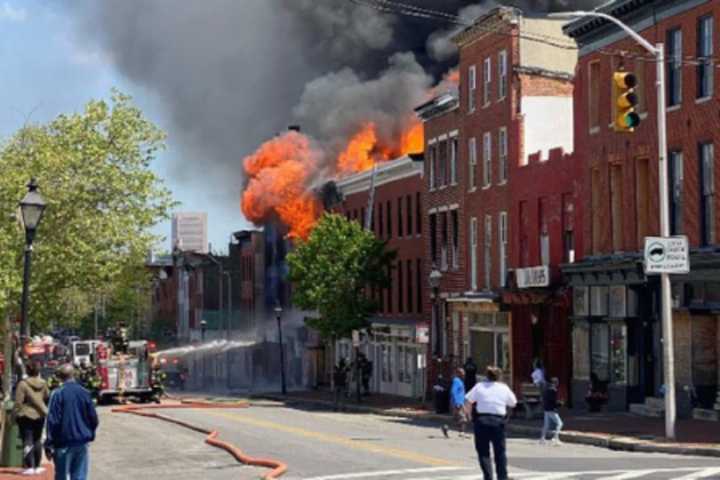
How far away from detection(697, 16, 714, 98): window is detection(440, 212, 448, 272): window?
26.0 meters

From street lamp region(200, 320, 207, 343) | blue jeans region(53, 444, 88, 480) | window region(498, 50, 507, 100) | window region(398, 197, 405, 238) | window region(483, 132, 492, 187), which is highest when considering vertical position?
window region(498, 50, 507, 100)

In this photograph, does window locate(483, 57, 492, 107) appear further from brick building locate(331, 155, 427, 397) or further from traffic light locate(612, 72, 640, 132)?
traffic light locate(612, 72, 640, 132)

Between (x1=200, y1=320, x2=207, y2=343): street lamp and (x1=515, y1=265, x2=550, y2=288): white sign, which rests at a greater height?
(x1=515, y1=265, x2=550, y2=288): white sign

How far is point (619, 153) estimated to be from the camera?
46.9 meters

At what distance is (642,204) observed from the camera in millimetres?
45375

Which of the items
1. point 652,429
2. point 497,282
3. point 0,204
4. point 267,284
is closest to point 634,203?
point 652,429

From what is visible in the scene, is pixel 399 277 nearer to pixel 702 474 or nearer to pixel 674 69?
pixel 674 69

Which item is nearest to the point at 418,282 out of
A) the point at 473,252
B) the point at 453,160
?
the point at 453,160

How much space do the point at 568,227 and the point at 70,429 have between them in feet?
115

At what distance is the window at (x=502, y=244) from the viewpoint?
5866 centimetres

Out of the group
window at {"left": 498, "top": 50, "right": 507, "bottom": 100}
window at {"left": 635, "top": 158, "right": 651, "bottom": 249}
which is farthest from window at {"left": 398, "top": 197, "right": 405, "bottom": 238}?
window at {"left": 635, "top": 158, "right": 651, "bottom": 249}

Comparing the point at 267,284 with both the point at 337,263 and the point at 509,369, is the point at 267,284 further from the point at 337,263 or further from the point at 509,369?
the point at 509,369

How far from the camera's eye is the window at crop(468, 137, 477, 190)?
62594mm

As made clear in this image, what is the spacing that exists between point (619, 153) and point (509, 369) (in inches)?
499
